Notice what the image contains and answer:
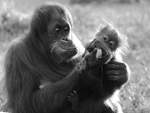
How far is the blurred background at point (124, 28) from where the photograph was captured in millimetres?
7777

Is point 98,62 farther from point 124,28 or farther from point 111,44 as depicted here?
point 124,28

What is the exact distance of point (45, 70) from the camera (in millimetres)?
6168

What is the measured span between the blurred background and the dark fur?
0.48 meters

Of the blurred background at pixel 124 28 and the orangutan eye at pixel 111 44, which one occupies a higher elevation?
the orangutan eye at pixel 111 44

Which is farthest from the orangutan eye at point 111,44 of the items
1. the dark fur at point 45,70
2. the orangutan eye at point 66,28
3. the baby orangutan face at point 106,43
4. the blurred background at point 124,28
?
the blurred background at point 124,28

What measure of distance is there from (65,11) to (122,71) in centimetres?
92

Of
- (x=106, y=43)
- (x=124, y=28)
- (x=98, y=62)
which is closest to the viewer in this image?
(x=98, y=62)

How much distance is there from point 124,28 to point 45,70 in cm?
641

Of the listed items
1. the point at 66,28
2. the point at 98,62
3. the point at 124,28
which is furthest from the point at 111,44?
the point at 124,28

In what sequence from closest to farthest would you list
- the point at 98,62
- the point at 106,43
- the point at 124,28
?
the point at 98,62 < the point at 106,43 < the point at 124,28

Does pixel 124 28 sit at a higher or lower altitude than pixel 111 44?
lower

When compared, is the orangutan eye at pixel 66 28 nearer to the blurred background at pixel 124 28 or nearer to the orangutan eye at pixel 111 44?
the orangutan eye at pixel 111 44

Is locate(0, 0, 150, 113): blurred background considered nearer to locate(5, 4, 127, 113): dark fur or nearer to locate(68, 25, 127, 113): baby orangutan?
locate(5, 4, 127, 113): dark fur

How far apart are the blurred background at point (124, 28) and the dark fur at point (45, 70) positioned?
0.48 meters
